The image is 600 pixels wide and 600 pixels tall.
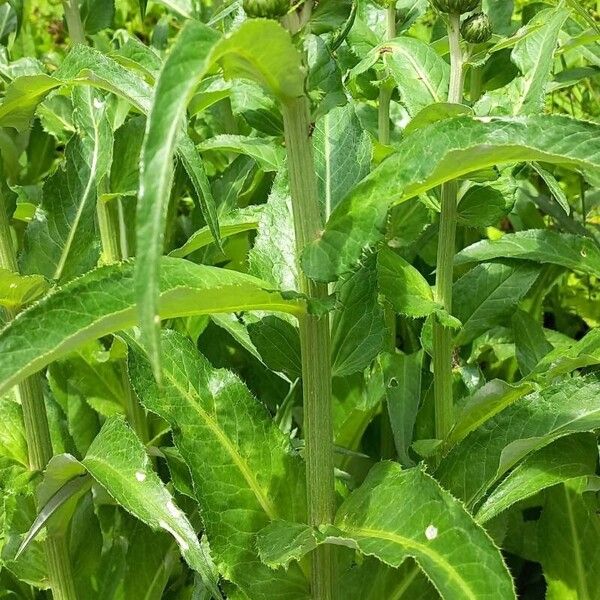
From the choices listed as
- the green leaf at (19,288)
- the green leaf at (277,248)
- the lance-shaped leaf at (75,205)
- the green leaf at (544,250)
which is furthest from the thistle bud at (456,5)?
the green leaf at (19,288)

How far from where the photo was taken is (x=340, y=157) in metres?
1.22

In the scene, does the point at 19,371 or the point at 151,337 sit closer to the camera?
the point at 151,337

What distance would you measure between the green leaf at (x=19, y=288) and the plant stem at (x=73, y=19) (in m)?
0.87

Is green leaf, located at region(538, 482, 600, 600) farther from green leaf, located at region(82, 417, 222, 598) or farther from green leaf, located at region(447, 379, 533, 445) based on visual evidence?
green leaf, located at region(82, 417, 222, 598)

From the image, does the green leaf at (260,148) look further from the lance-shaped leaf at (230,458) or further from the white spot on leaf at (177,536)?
the white spot on leaf at (177,536)

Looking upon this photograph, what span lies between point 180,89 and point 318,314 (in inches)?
15.0

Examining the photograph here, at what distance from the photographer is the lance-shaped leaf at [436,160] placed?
0.88 metres

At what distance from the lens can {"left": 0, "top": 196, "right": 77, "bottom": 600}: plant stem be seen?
134 cm

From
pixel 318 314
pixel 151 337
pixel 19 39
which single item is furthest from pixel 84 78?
pixel 19 39

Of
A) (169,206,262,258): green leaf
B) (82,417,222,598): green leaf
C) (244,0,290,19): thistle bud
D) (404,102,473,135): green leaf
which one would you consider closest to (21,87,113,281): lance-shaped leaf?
(169,206,262,258): green leaf

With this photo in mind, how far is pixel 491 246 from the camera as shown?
159 cm

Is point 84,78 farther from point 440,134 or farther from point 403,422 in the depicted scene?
point 403,422

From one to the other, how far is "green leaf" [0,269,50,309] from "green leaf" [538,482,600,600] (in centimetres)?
88

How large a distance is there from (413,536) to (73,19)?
143cm
